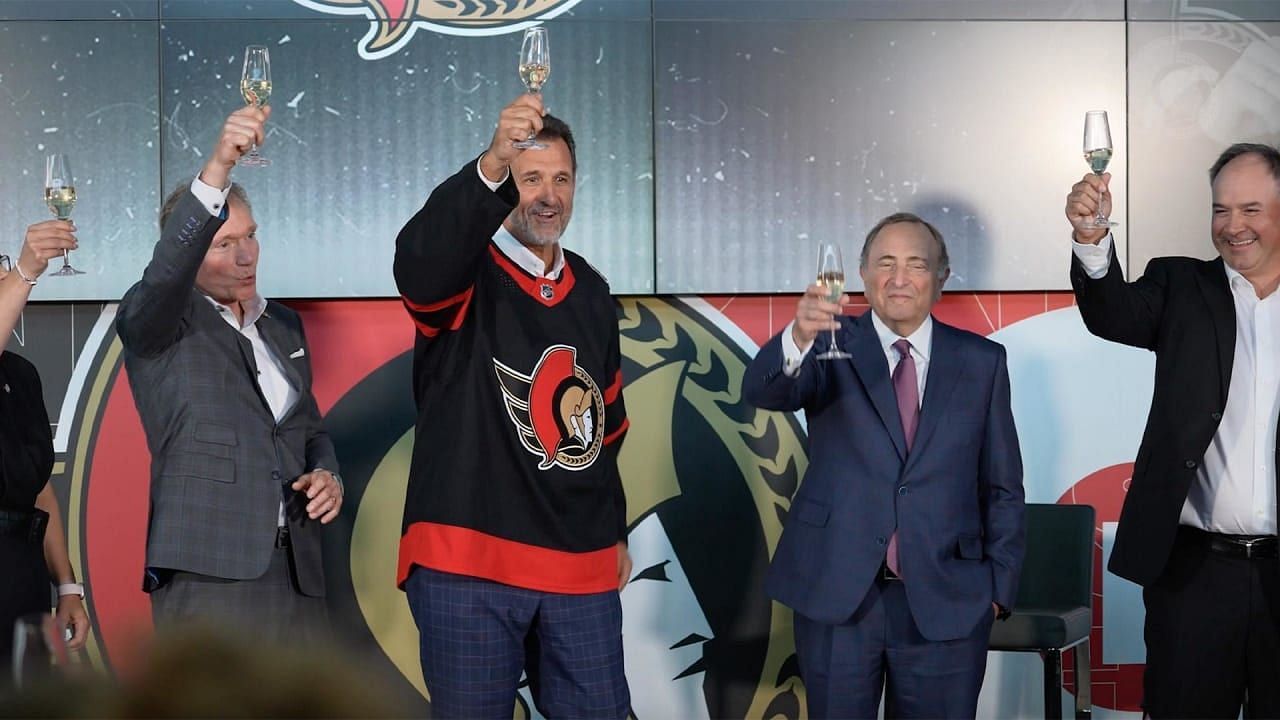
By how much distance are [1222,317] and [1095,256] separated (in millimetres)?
329

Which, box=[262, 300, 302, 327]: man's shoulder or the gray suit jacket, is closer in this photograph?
the gray suit jacket

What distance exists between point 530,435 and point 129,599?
186cm

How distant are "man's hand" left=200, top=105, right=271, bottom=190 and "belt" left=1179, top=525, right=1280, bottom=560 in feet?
7.43

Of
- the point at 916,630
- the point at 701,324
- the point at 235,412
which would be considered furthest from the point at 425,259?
the point at 701,324

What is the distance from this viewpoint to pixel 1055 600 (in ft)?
13.0

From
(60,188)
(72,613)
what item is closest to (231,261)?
(60,188)

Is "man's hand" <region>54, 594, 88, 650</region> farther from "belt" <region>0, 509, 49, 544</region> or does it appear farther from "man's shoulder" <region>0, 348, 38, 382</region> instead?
"man's shoulder" <region>0, 348, 38, 382</region>

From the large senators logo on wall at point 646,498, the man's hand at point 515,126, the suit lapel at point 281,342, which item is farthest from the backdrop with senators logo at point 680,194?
the man's hand at point 515,126

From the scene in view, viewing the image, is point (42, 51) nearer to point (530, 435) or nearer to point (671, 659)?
point (530, 435)

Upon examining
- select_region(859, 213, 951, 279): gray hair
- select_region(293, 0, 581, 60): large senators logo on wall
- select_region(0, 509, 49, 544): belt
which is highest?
select_region(293, 0, 581, 60): large senators logo on wall

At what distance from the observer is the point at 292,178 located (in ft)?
13.6

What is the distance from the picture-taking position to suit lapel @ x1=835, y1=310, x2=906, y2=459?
3.07m

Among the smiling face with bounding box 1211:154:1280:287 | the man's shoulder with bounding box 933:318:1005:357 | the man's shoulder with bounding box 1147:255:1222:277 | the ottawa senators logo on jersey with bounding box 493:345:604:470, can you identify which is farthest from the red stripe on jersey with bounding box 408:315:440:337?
the smiling face with bounding box 1211:154:1280:287

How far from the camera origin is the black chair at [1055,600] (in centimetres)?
369
